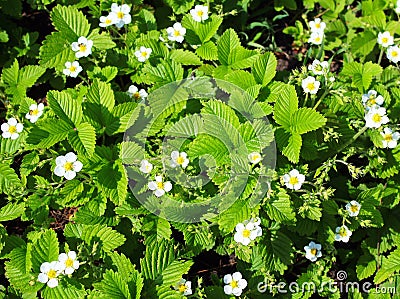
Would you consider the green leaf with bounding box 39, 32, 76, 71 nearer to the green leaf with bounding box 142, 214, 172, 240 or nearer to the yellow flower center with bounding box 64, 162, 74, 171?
the yellow flower center with bounding box 64, 162, 74, 171

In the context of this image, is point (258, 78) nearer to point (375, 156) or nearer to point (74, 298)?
point (375, 156)

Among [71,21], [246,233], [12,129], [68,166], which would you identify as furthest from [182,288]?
[71,21]

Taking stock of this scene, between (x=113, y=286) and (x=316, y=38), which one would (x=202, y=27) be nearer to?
(x=316, y=38)

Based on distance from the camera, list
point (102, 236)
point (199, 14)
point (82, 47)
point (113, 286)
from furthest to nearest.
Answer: point (199, 14)
point (82, 47)
point (102, 236)
point (113, 286)

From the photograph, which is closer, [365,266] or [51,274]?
[51,274]

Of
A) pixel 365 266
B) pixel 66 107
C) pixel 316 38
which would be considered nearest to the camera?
pixel 66 107

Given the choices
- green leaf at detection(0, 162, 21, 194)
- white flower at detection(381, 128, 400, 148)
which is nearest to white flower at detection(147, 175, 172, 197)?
green leaf at detection(0, 162, 21, 194)

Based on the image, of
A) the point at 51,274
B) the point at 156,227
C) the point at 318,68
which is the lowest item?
the point at 156,227
